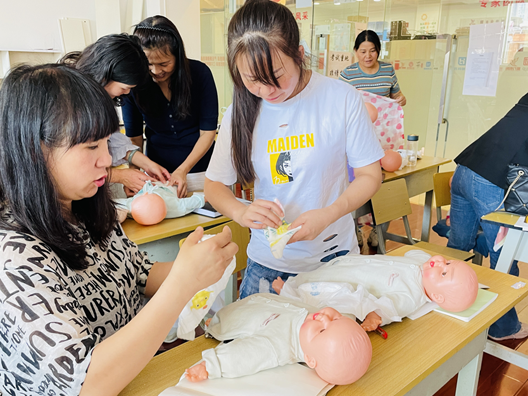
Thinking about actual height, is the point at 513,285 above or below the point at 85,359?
below

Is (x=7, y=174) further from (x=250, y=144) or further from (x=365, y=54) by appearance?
(x=365, y=54)

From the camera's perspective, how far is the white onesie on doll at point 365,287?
4.09 ft

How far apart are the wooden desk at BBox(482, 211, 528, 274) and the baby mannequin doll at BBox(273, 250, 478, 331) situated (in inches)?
32.5

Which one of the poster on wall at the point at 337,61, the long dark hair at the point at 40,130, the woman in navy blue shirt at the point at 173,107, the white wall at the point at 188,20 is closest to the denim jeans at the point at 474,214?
the woman in navy blue shirt at the point at 173,107

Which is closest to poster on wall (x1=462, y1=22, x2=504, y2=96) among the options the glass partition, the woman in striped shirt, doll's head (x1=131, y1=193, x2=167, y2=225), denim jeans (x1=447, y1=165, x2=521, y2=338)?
the glass partition

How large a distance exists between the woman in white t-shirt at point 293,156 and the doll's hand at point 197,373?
19.4 inches

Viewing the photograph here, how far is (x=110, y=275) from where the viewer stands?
1.10 m

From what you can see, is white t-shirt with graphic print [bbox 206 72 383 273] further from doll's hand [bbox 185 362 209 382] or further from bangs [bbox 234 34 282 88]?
doll's hand [bbox 185 362 209 382]

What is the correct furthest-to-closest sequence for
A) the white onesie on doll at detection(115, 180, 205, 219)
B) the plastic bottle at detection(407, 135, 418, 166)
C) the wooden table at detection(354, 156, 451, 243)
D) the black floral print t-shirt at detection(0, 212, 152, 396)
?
the plastic bottle at detection(407, 135, 418, 166) → the wooden table at detection(354, 156, 451, 243) → the white onesie on doll at detection(115, 180, 205, 219) → the black floral print t-shirt at detection(0, 212, 152, 396)

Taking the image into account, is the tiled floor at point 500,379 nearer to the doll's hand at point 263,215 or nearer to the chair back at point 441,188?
the chair back at point 441,188

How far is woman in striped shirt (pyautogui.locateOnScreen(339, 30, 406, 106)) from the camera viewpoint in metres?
4.25

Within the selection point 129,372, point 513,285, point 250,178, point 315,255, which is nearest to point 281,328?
point 129,372

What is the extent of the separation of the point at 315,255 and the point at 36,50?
16.5 ft

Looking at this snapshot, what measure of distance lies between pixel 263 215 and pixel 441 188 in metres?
2.15
